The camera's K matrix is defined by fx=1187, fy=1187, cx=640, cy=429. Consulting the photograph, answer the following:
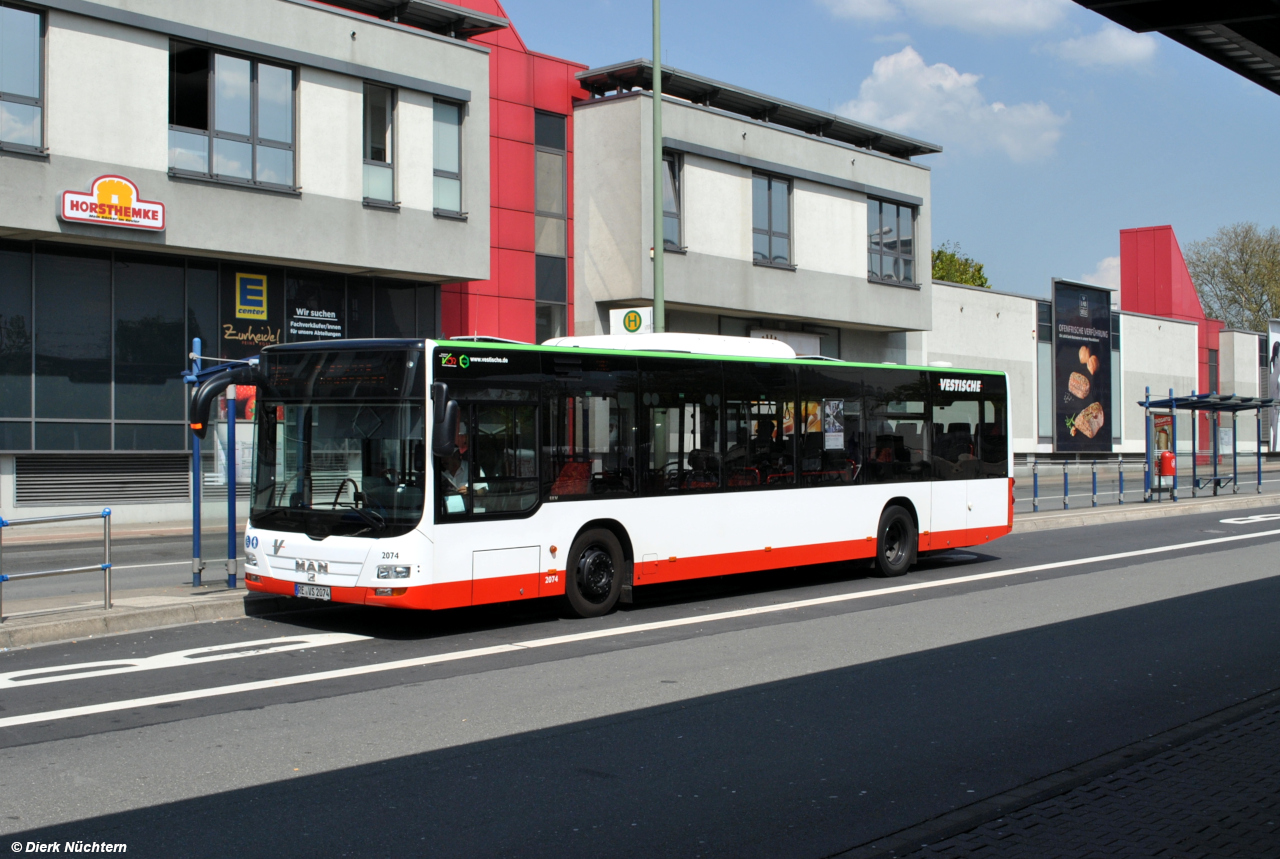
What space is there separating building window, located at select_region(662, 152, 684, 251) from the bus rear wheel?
55.6 ft

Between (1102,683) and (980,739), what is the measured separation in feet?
6.83

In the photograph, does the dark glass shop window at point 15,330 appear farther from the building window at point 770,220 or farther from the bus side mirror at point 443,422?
the building window at point 770,220

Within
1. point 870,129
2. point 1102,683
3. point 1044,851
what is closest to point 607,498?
point 1102,683

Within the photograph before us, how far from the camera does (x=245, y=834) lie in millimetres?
5215

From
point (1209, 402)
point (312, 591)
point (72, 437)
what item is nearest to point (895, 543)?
point (312, 591)

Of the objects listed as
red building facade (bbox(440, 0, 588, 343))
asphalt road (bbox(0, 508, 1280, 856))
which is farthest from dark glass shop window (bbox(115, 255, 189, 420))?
asphalt road (bbox(0, 508, 1280, 856))

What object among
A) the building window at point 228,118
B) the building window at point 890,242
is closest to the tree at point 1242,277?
the building window at point 890,242

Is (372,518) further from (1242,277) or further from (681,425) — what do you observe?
(1242,277)

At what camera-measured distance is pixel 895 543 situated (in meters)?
15.7

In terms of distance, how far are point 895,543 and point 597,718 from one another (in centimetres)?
893

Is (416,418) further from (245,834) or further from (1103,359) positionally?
(1103,359)

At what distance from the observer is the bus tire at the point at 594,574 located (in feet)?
38.0

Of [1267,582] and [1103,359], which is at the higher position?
[1103,359]

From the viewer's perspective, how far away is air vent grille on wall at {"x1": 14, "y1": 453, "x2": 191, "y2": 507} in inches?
916
